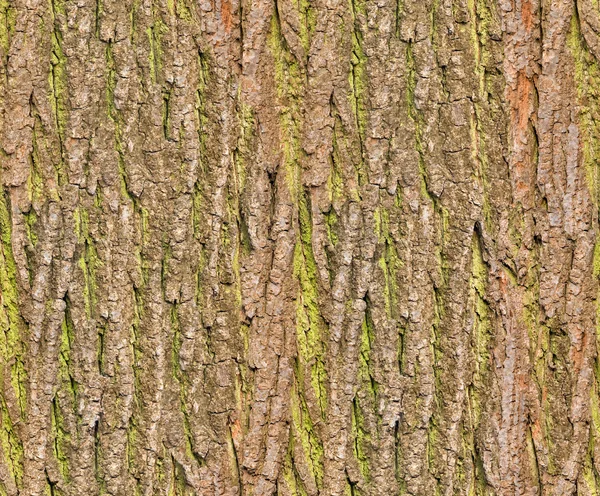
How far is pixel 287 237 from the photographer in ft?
7.66

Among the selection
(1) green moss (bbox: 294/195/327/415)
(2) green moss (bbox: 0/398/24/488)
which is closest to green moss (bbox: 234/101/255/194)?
(1) green moss (bbox: 294/195/327/415)

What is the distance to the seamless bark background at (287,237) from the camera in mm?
2314

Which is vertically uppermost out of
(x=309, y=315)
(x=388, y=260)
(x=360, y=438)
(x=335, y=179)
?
(x=335, y=179)

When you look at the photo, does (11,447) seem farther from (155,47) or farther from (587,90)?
(587,90)

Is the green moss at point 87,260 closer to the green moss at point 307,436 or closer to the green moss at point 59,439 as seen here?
the green moss at point 59,439

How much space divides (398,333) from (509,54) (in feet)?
2.59

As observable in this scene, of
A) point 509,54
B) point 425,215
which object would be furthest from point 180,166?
point 509,54

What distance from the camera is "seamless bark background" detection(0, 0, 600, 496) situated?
7.59 ft

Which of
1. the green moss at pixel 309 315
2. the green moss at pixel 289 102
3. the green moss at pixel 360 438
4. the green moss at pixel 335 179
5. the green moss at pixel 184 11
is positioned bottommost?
the green moss at pixel 360 438

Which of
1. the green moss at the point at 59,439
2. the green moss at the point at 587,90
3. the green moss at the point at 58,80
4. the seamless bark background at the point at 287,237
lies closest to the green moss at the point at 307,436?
the seamless bark background at the point at 287,237

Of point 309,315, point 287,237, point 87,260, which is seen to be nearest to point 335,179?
point 287,237

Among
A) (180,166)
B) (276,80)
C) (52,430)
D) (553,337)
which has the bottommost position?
(52,430)

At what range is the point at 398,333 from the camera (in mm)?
2375

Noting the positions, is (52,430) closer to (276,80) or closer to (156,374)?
(156,374)
